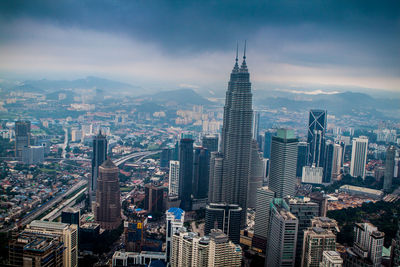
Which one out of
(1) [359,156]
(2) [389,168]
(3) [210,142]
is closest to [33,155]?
(3) [210,142]

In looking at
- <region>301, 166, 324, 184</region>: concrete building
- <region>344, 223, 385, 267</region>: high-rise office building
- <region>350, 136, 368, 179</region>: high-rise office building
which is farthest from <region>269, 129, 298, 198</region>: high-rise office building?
<region>350, 136, 368, 179</region>: high-rise office building

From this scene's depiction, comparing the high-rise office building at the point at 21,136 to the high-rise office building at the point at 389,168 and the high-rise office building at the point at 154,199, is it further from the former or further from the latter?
the high-rise office building at the point at 389,168

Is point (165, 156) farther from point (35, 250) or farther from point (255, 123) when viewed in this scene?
point (35, 250)

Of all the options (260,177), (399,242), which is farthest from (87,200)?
(399,242)

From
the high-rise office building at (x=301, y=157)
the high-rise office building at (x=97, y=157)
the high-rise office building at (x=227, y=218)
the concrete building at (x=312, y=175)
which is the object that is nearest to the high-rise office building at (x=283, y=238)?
the high-rise office building at (x=227, y=218)

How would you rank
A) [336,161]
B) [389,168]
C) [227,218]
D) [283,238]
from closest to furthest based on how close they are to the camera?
[283,238] → [227,218] → [389,168] → [336,161]

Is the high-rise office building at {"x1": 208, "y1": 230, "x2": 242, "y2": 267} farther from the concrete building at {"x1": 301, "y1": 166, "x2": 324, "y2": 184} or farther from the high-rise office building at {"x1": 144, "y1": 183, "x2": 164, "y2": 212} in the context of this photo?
the concrete building at {"x1": 301, "y1": 166, "x2": 324, "y2": 184}
